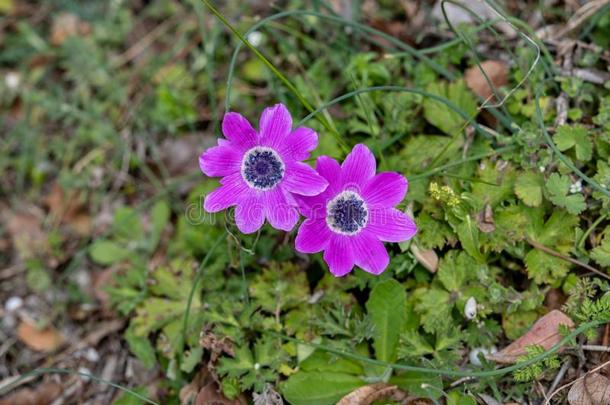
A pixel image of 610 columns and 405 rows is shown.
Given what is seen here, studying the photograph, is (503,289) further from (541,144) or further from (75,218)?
(75,218)

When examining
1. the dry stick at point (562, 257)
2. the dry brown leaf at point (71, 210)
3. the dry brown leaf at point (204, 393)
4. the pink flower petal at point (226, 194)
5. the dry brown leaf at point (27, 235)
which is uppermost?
the pink flower petal at point (226, 194)

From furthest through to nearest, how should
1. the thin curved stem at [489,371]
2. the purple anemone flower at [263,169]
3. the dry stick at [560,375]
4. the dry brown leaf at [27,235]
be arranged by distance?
the dry brown leaf at [27,235], the dry stick at [560,375], the purple anemone flower at [263,169], the thin curved stem at [489,371]

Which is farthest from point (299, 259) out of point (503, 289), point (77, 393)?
point (77, 393)

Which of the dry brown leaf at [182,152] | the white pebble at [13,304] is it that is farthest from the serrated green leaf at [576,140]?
the white pebble at [13,304]

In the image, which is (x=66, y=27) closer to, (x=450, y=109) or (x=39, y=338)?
(x=39, y=338)

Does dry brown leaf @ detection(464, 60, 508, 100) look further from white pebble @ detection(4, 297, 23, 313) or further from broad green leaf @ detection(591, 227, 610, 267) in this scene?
white pebble @ detection(4, 297, 23, 313)

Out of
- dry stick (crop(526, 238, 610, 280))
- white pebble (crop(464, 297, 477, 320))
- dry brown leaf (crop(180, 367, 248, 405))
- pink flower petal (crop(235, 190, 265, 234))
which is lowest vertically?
dry brown leaf (crop(180, 367, 248, 405))

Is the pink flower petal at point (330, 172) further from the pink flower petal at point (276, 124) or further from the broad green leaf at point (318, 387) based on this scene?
the broad green leaf at point (318, 387)

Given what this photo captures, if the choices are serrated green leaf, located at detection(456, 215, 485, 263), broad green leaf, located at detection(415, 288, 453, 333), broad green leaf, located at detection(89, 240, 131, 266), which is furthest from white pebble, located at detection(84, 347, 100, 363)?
serrated green leaf, located at detection(456, 215, 485, 263)
